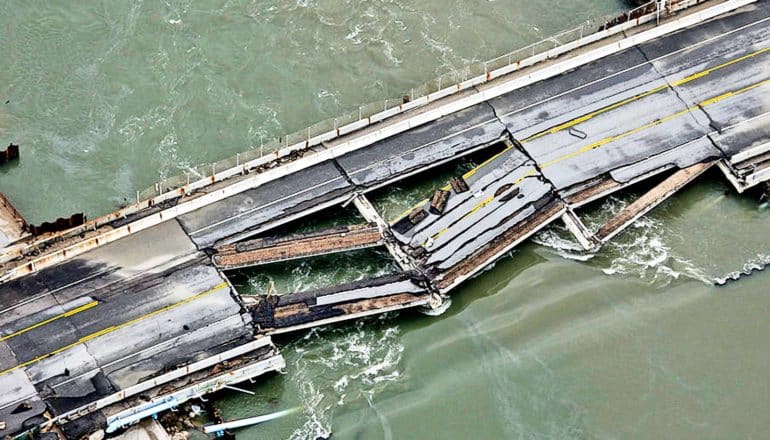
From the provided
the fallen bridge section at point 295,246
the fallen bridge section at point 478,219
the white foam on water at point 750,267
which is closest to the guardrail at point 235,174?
the fallen bridge section at point 295,246

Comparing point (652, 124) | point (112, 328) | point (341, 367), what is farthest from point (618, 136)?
point (112, 328)

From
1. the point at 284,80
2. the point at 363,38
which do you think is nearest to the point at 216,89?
the point at 284,80

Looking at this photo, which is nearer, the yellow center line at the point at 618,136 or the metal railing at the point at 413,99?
the yellow center line at the point at 618,136

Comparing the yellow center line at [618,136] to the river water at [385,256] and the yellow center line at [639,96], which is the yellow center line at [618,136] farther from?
the river water at [385,256]

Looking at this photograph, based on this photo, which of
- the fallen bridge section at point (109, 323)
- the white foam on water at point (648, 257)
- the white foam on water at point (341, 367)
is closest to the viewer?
the fallen bridge section at point (109, 323)

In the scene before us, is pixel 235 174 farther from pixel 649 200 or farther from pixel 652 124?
pixel 652 124

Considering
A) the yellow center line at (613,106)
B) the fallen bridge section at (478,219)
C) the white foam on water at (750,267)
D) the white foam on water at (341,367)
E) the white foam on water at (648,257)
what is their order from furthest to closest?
the yellow center line at (613,106) → the white foam on water at (648,257) → the white foam on water at (750,267) → the fallen bridge section at (478,219) → the white foam on water at (341,367)

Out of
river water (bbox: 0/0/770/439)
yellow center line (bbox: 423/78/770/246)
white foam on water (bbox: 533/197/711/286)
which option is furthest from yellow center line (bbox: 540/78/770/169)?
white foam on water (bbox: 533/197/711/286)
